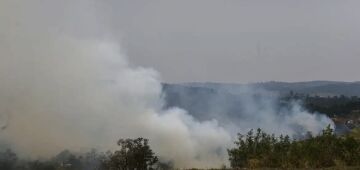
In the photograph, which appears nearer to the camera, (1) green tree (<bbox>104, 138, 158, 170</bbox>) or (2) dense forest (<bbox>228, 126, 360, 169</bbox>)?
(2) dense forest (<bbox>228, 126, 360, 169</bbox>)

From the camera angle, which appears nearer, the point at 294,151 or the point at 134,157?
the point at 294,151

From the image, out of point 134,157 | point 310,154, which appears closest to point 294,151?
point 310,154

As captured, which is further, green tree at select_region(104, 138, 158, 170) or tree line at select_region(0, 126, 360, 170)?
green tree at select_region(104, 138, 158, 170)

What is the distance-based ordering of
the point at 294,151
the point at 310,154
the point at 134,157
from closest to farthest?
the point at 310,154 < the point at 294,151 < the point at 134,157

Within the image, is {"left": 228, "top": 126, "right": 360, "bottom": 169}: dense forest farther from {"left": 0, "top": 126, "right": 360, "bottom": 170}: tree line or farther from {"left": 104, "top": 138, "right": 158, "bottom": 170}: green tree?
{"left": 104, "top": 138, "right": 158, "bottom": 170}: green tree

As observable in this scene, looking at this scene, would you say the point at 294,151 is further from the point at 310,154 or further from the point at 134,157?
the point at 134,157

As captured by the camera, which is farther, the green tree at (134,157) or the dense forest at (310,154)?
the green tree at (134,157)

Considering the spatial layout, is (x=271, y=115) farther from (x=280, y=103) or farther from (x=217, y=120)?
(x=280, y=103)

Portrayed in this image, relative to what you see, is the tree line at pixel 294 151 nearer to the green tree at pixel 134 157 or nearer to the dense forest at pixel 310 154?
the dense forest at pixel 310 154

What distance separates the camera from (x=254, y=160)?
28.0 metres

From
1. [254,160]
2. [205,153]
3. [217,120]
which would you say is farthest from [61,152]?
[254,160]

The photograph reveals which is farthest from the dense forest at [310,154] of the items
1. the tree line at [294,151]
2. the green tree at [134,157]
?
the green tree at [134,157]

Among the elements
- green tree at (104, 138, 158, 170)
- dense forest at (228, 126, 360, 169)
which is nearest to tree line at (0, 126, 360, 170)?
dense forest at (228, 126, 360, 169)

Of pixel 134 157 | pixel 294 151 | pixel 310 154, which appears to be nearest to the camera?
pixel 310 154
